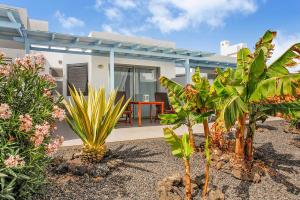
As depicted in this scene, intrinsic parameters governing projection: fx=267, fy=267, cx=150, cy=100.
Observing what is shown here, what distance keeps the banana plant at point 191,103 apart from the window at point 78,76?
8476 millimetres

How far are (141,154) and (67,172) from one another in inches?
65.6

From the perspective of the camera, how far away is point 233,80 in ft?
16.0

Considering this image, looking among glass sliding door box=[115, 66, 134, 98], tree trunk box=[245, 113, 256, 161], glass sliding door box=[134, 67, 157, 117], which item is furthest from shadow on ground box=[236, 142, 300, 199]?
glass sliding door box=[115, 66, 134, 98]

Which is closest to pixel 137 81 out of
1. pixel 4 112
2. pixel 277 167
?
pixel 277 167

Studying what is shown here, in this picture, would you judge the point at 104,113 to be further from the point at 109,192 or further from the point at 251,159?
the point at 251,159

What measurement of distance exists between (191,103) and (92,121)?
86.1 inches

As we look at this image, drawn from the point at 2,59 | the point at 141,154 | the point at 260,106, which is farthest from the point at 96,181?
the point at 260,106

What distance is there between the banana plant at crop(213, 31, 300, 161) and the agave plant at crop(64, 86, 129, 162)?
6.53 ft

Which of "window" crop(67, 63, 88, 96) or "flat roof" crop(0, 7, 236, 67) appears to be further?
"window" crop(67, 63, 88, 96)

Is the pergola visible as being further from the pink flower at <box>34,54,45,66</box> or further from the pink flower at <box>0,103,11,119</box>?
the pink flower at <box>0,103,11,119</box>

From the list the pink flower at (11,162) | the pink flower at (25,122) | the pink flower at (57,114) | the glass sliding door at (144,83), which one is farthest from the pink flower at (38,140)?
the glass sliding door at (144,83)

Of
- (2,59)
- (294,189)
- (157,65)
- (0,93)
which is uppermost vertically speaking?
(157,65)

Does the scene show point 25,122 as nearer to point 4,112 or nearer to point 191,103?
point 4,112

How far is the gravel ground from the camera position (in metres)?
3.77
